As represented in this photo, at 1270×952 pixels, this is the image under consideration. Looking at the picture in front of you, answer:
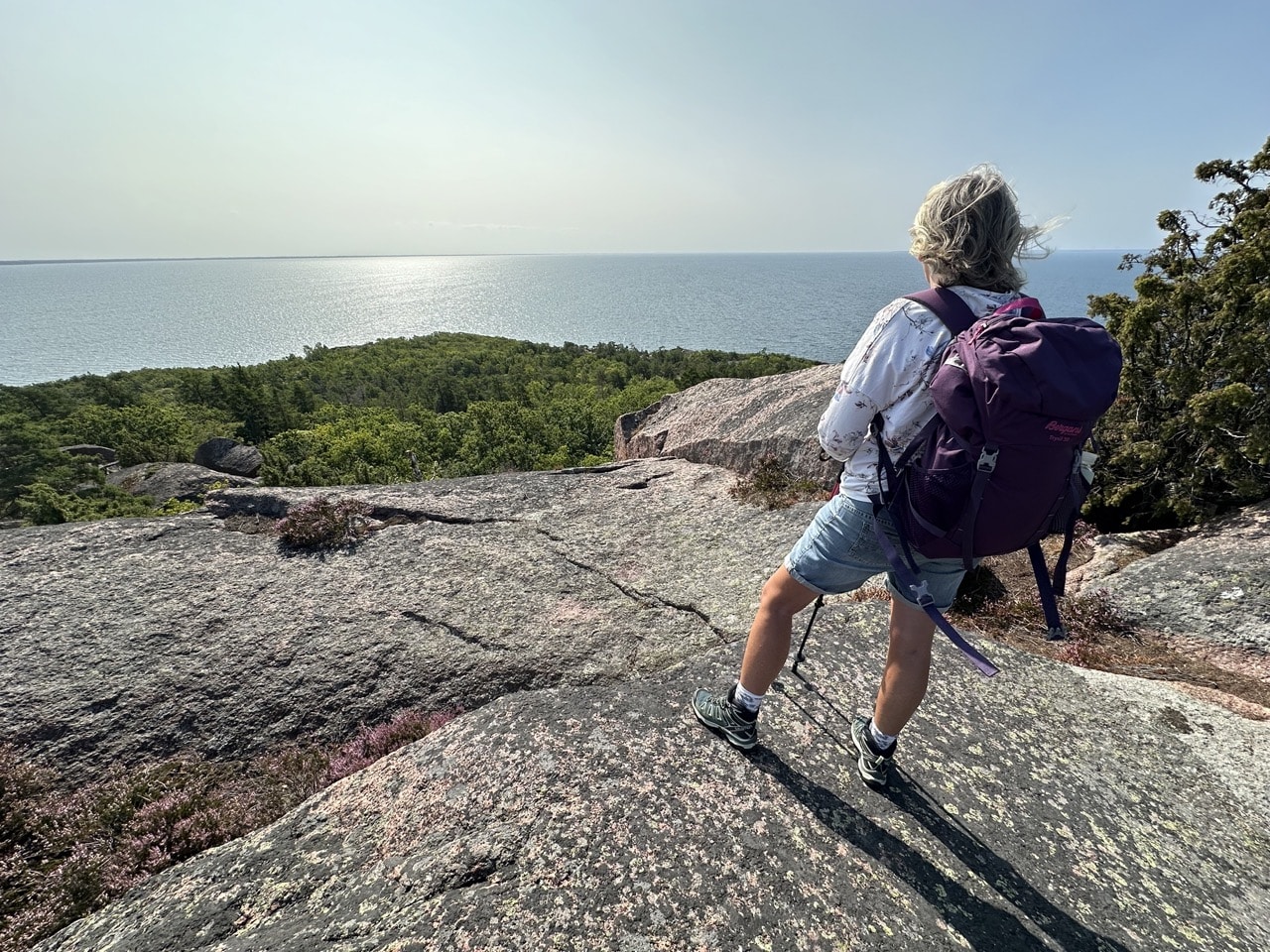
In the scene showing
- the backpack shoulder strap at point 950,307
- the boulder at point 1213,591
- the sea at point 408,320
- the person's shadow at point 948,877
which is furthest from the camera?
the sea at point 408,320

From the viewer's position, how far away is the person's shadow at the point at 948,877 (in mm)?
2428

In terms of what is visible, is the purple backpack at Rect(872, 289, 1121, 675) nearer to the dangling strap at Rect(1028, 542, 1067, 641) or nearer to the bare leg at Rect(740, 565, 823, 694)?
the dangling strap at Rect(1028, 542, 1067, 641)

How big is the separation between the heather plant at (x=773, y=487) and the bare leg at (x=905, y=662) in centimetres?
447

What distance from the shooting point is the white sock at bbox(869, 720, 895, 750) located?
119 inches

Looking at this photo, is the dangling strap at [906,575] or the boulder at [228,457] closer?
the dangling strap at [906,575]

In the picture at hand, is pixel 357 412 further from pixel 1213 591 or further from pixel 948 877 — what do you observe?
pixel 948 877

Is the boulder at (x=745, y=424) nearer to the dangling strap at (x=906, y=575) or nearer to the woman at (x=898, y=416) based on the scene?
the woman at (x=898, y=416)

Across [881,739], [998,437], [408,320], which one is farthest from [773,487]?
[408,320]

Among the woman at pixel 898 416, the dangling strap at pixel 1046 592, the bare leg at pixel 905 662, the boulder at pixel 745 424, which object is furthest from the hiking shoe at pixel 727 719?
the boulder at pixel 745 424

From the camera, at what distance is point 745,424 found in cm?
938

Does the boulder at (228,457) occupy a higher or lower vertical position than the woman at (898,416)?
lower

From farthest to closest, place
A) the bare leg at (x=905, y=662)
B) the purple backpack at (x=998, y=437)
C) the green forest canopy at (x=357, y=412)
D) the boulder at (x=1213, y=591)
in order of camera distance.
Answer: the green forest canopy at (x=357, y=412)
the boulder at (x=1213, y=591)
the bare leg at (x=905, y=662)
the purple backpack at (x=998, y=437)

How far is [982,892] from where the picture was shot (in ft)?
8.55

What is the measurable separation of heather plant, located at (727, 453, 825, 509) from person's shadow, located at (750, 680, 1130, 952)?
447 cm
